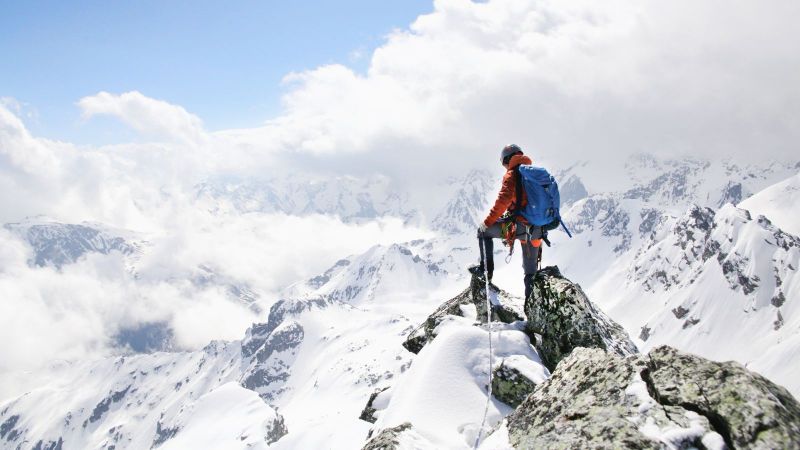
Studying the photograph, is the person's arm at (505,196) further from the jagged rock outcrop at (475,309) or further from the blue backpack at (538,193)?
the jagged rock outcrop at (475,309)

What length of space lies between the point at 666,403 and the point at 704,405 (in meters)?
0.57

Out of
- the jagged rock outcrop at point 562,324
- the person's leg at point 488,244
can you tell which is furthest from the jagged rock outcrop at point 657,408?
the person's leg at point 488,244

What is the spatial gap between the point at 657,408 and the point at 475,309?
10.9 meters

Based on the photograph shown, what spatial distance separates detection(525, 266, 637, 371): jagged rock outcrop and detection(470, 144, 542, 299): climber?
2.06ft

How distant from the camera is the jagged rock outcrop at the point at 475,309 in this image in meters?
15.5

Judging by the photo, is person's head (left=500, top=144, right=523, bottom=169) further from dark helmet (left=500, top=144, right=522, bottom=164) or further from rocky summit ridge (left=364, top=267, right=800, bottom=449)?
rocky summit ridge (left=364, top=267, right=800, bottom=449)

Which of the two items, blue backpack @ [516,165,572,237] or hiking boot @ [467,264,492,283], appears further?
hiking boot @ [467,264,492,283]

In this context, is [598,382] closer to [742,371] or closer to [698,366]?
[698,366]

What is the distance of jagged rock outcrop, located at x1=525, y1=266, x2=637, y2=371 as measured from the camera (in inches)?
481

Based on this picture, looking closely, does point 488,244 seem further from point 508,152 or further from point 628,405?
point 628,405

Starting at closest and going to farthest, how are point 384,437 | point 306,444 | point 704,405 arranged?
point 704,405, point 384,437, point 306,444

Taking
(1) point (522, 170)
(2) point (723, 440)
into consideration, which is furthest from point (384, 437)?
(1) point (522, 170)

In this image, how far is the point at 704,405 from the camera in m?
6.19

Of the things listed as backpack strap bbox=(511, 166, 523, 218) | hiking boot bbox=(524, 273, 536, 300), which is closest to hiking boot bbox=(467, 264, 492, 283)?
hiking boot bbox=(524, 273, 536, 300)
